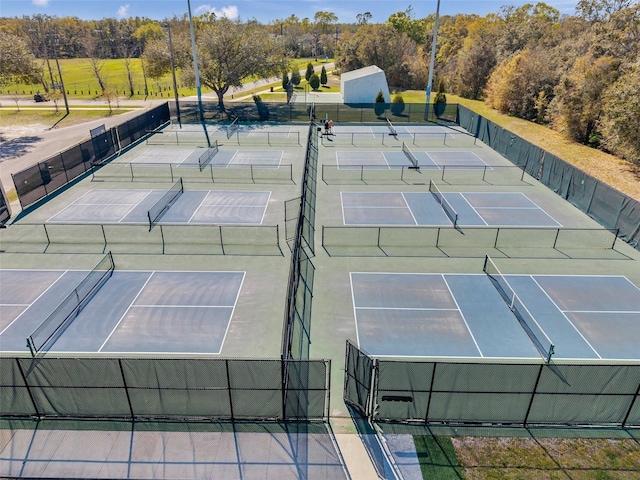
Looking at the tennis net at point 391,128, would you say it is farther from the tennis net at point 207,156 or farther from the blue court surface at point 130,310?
the blue court surface at point 130,310

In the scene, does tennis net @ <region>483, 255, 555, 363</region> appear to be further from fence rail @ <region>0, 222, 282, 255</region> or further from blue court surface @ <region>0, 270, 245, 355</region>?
blue court surface @ <region>0, 270, 245, 355</region>

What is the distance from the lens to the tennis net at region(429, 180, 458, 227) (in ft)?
72.6

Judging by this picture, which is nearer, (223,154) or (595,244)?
(595,244)

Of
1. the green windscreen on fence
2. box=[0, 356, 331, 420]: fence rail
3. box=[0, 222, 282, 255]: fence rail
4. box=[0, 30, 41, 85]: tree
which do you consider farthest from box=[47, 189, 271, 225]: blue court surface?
box=[0, 30, 41, 85]: tree

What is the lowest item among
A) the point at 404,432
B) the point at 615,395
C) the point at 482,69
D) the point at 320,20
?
the point at 404,432

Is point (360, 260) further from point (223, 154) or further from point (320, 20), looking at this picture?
point (320, 20)

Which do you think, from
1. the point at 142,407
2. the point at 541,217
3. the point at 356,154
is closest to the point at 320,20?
the point at 356,154

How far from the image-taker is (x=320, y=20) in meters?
195

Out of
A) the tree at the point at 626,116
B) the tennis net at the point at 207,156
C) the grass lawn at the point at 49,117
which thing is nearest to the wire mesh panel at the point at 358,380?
the tennis net at the point at 207,156

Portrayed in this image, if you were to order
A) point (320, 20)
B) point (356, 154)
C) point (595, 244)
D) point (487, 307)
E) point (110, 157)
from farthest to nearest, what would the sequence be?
point (320, 20) → point (356, 154) → point (110, 157) → point (595, 244) → point (487, 307)

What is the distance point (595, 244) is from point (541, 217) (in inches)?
133

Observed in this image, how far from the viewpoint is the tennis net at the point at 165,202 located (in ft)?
71.5

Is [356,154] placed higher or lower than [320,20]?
lower

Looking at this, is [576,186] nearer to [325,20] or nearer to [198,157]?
[198,157]
